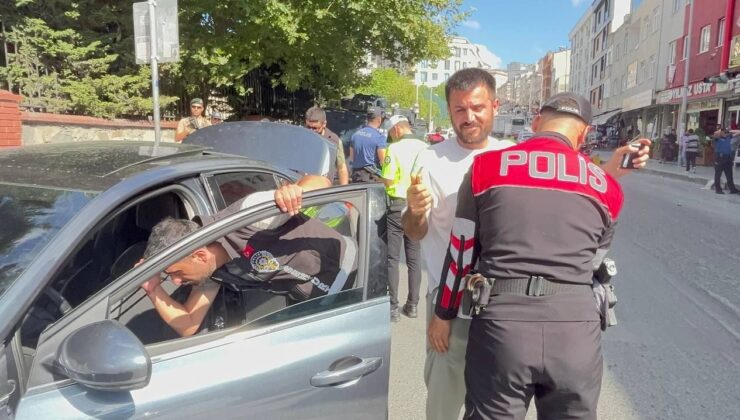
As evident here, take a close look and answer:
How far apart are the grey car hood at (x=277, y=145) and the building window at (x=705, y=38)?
2810 cm

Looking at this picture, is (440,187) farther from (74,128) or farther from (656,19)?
(656,19)

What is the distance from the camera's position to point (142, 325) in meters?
2.29

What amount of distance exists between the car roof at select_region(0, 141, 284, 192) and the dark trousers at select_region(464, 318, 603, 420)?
4.68 ft

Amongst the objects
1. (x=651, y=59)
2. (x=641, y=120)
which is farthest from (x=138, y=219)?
(x=641, y=120)

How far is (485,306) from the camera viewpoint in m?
1.85

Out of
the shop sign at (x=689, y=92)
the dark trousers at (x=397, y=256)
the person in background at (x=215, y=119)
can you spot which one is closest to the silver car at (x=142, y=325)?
the dark trousers at (x=397, y=256)

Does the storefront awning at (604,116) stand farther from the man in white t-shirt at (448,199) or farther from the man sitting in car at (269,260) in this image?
→ the man sitting in car at (269,260)

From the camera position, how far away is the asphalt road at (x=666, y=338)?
3451mm

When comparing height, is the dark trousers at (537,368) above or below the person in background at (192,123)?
below

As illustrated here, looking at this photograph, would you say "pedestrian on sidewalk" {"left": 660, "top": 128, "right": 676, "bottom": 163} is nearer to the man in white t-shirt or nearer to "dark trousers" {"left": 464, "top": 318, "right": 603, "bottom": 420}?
the man in white t-shirt

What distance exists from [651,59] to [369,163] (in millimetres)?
35905

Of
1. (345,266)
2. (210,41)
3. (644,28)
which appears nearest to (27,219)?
(345,266)

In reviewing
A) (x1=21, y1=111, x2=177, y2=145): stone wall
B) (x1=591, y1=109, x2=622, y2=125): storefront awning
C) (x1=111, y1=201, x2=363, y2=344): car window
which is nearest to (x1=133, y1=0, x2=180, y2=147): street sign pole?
(x1=21, y1=111, x2=177, y2=145): stone wall

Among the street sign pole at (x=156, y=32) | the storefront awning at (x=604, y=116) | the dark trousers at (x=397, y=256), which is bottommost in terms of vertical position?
the dark trousers at (x=397, y=256)
